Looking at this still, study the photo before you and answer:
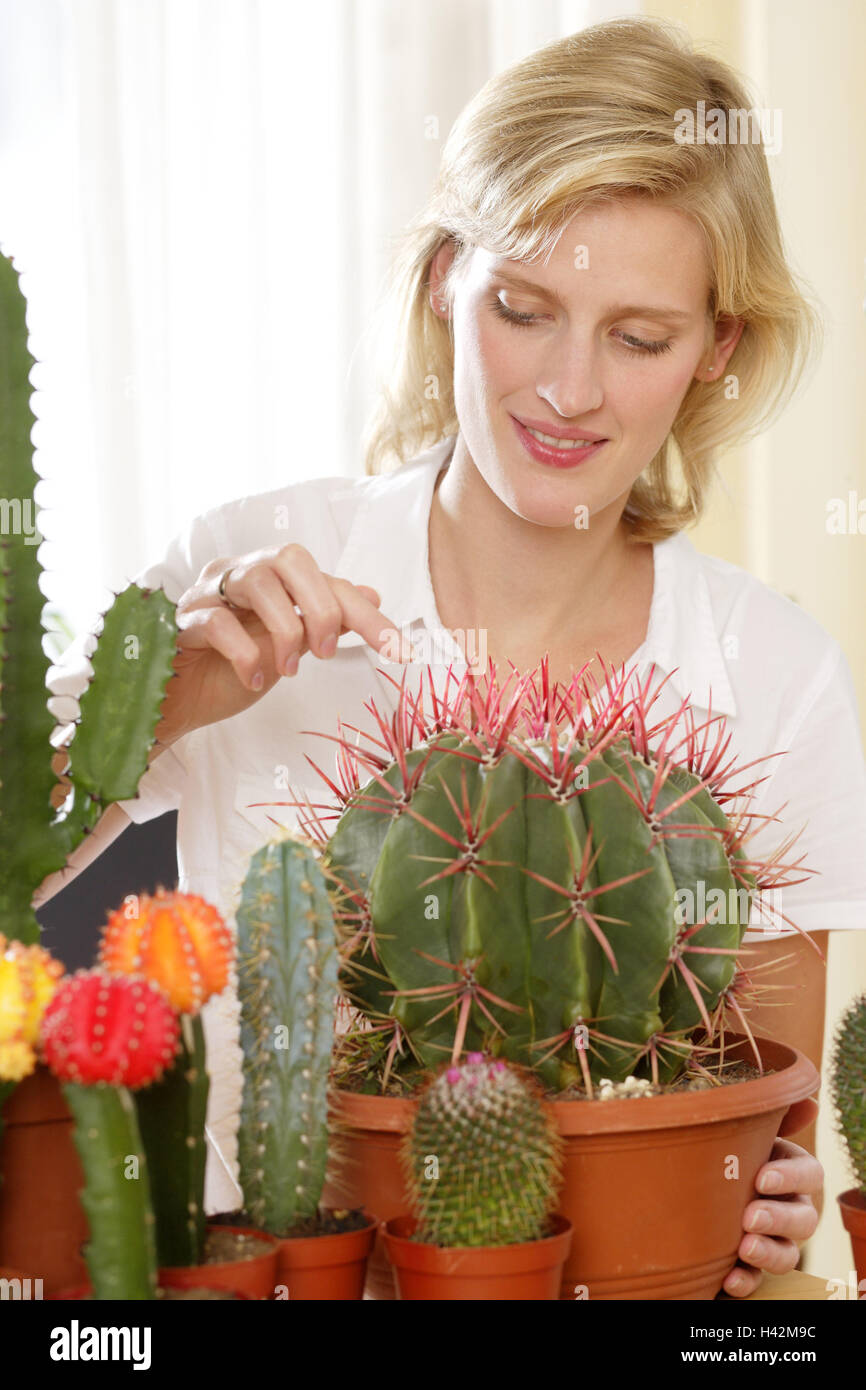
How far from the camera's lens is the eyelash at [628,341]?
0.83 m

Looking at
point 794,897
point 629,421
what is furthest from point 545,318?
point 794,897

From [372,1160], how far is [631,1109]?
0.09 meters

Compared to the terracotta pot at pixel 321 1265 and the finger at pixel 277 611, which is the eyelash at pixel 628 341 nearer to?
the finger at pixel 277 611

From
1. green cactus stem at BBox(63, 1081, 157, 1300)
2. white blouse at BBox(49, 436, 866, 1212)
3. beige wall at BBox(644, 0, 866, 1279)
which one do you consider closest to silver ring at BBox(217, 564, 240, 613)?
white blouse at BBox(49, 436, 866, 1212)

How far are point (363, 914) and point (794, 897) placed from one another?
1.68 feet

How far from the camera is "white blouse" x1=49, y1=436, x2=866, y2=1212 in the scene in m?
0.98

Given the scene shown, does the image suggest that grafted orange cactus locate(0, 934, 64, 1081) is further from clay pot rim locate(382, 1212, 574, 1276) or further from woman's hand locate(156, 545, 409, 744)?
woman's hand locate(156, 545, 409, 744)

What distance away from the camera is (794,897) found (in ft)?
3.03

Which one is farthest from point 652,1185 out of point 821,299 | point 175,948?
point 821,299

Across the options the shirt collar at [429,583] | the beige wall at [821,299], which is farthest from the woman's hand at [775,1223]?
the beige wall at [821,299]

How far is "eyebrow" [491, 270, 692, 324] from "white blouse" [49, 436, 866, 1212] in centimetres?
25

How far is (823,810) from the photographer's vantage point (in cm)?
97

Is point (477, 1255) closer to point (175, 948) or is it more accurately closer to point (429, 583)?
point (175, 948)

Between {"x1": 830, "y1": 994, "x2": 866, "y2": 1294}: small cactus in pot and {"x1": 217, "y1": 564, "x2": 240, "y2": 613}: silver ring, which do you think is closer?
{"x1": 830, "y1": 994, "x2": 866, "y2": 1294}: small cactus in pot
